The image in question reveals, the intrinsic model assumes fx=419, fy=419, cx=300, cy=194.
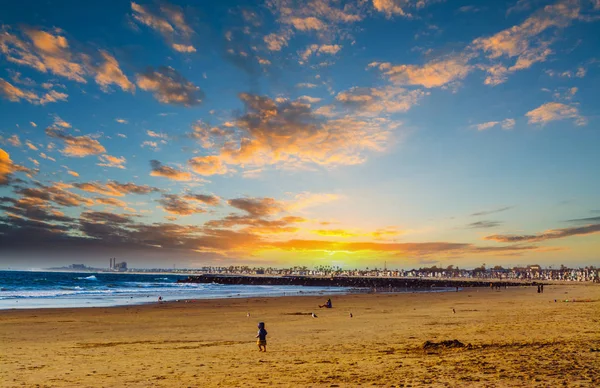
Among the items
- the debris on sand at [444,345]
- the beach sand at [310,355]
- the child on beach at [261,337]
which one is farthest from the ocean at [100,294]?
the debris on sand at [444,345]

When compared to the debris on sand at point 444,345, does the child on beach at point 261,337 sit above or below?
above

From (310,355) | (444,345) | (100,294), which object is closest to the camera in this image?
(310,355)

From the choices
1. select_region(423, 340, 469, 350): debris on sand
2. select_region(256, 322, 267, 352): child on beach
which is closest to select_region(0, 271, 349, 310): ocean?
select_region(256, 322, 267, 352): child on beach

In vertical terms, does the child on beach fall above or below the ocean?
above

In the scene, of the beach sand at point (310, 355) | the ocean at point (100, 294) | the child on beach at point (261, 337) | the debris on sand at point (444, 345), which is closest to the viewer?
the beach sand at point (310, 355)

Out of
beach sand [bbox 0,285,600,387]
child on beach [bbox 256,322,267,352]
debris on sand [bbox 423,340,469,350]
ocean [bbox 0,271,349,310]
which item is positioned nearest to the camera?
beach sand [bbox 0,285,600,387]

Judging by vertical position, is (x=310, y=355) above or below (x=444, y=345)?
below

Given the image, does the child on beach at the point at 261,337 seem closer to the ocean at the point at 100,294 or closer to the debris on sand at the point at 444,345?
the debris on sand at the point at 444,345

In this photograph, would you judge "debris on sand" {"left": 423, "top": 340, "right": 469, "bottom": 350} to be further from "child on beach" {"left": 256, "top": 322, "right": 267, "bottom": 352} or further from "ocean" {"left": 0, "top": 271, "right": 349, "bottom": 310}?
"ocean" {"left": 0, "top": 271, "right": 349, "bottom": 310}

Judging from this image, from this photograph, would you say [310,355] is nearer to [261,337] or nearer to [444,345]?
[261,337]

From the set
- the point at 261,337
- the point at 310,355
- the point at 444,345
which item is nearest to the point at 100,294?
the point at 261,337

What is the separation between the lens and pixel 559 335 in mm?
19078

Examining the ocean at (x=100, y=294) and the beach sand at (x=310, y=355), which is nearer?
the beach sand at (x=310, y=355)

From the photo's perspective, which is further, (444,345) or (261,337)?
(261,337)
